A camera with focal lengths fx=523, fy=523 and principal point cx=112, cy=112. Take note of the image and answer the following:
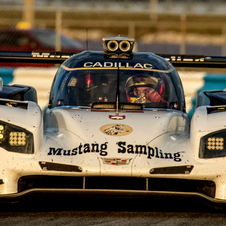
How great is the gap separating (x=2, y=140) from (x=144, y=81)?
83.5 inches

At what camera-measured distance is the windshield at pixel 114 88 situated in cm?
557

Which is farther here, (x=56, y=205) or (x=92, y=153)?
(x=56, y=205)

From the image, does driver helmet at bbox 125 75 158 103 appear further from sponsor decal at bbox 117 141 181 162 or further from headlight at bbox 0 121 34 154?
headlight at bbox 0 121 34 154

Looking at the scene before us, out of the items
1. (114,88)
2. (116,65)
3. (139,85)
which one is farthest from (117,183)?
(116,65)

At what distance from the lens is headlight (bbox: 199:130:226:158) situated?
4180mm

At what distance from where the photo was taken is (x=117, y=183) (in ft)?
13.4

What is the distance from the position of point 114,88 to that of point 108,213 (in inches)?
69.3

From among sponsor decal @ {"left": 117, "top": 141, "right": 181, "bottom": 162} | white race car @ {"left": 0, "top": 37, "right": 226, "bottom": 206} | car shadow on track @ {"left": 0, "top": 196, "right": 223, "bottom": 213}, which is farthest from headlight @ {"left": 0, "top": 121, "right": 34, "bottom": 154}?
sponsor decal @ {"left": 117, "top": 141, "right": 181, "bottom": 162}

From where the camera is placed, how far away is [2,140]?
418 centimetres

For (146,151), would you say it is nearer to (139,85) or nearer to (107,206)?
(107,206)

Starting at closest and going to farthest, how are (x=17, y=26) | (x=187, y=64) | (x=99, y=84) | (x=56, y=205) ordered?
(x=56, y=205), (x=99, y=84), (x=187, y=64), (x=17, y=26)

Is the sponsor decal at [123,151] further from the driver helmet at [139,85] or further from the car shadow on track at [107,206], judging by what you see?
the driver helmet at [139,85]

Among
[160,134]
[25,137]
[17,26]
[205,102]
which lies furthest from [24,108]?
[17,26]

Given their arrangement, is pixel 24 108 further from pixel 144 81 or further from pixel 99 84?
pixel 144 81
